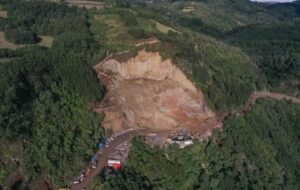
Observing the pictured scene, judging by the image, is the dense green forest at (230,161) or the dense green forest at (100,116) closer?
the dense green forest at (100,116)

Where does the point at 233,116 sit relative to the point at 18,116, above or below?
below

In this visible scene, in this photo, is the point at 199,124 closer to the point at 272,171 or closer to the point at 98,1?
the point at 272,171

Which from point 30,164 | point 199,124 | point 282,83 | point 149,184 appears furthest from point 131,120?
point 282,83

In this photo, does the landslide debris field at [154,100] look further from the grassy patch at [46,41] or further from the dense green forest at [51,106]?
the grassy patch at [46,41]

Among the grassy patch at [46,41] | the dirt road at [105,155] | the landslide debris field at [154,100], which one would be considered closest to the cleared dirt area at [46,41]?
the grassy patch at [46,41]

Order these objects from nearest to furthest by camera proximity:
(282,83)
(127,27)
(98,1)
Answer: (127,27) < (282,83) < (98,1)

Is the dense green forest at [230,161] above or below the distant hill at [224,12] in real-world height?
above

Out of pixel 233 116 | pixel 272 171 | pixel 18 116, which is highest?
pixel 18 116

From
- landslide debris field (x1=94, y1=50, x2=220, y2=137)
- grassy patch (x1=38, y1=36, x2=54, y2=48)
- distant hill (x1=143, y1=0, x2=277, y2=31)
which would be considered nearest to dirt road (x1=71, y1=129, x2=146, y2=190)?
landslide debris field (x1=94, y1=50, x2=220, y2=137)
